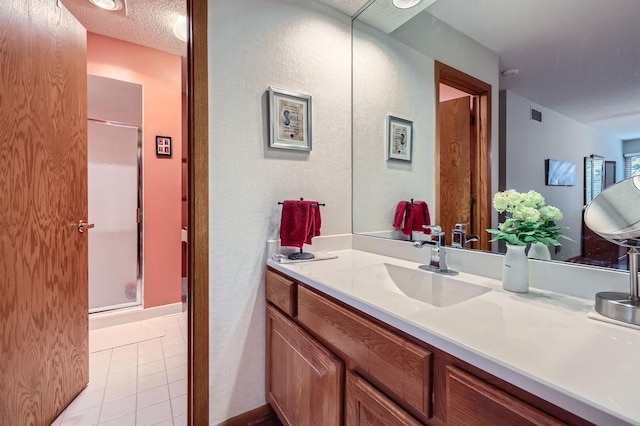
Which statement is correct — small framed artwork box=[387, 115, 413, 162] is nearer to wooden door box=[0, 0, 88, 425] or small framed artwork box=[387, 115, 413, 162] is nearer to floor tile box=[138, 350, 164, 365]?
wooden door box=[0, 0, 88, 425]

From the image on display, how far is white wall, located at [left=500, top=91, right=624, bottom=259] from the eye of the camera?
0.89 metres

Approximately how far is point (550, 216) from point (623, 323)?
36cm

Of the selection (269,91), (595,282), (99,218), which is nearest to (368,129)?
(269,91)

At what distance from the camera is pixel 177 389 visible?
5.56 ft

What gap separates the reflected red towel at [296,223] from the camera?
4.49 feet

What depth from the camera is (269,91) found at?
4.61 ft

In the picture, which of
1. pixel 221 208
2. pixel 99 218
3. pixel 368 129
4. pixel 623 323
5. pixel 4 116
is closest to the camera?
pixel 623 323

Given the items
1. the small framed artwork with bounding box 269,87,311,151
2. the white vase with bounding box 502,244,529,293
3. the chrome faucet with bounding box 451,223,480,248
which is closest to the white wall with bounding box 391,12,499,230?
the chrome faucet with bounding box 451,223,480,248

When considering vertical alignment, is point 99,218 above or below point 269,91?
below

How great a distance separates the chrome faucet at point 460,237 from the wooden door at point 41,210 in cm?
179

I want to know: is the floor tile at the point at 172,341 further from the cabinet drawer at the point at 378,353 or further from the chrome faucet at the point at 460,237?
the chrome faucet at the point at 460,237

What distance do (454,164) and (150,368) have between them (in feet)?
7.25

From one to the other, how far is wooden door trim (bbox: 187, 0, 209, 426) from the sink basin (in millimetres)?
665

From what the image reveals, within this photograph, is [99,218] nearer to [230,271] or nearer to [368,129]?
[230,271]
